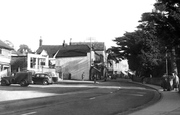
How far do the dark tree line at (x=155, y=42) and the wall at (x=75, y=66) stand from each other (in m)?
7.69

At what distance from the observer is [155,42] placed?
24406mm

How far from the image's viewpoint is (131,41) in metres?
53.1

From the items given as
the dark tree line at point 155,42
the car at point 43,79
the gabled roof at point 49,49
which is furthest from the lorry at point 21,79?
the gabled roof at point 49,49

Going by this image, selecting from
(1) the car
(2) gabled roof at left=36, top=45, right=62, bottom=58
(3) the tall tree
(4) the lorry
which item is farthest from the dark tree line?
(2) gabled roof at left=36, top=45, right=62, bottom=58

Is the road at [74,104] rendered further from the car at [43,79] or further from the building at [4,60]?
the building at [4,60]

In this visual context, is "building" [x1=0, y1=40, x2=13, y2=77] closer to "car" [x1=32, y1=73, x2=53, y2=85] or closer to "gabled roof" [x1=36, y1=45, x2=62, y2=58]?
"car" [x1=32, y1=73, x2=53, y2=85]

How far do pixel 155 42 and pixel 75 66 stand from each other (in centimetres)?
4076

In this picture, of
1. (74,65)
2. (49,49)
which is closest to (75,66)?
(74,65)

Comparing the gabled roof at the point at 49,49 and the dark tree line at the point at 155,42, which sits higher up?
the gabled roof at the point at 49,49

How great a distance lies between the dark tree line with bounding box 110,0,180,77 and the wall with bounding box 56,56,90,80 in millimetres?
7692

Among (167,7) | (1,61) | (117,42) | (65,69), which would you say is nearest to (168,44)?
(167,7)

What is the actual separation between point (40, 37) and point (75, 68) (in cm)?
2312

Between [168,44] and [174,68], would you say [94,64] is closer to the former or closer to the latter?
[174,68]

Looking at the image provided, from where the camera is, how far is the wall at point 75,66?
207ft
